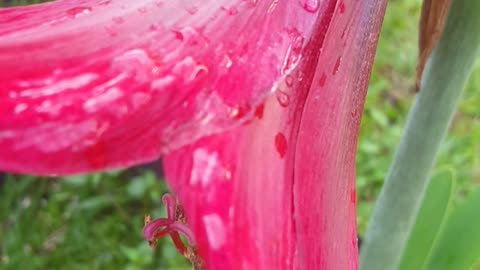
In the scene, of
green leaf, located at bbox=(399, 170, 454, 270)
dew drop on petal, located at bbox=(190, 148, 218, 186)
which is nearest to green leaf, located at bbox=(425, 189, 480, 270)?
green leaf, located at bbox=(399, 170, 454, 270)

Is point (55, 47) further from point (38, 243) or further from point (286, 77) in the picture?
point (38, 243)

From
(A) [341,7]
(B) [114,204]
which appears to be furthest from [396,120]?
(A) [341,7]

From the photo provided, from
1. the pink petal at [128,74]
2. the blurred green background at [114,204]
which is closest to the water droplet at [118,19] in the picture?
the pink petal at [128,74]

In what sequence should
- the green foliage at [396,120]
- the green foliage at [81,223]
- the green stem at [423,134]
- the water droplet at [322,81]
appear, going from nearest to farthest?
the water droplet at [322,81] < the green stem at [423,134] < the green foliage at [81,223] < the green foliage at [396,120]

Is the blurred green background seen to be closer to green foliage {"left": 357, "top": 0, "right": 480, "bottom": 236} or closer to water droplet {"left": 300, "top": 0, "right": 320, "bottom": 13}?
green foliage {"left": 357, "top": 0, "right": 480, "bottom": 236}

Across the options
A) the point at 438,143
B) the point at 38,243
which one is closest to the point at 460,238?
the point at 438,143

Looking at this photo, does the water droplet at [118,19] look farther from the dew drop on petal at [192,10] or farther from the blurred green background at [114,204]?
the blurred green background at [114,204]
